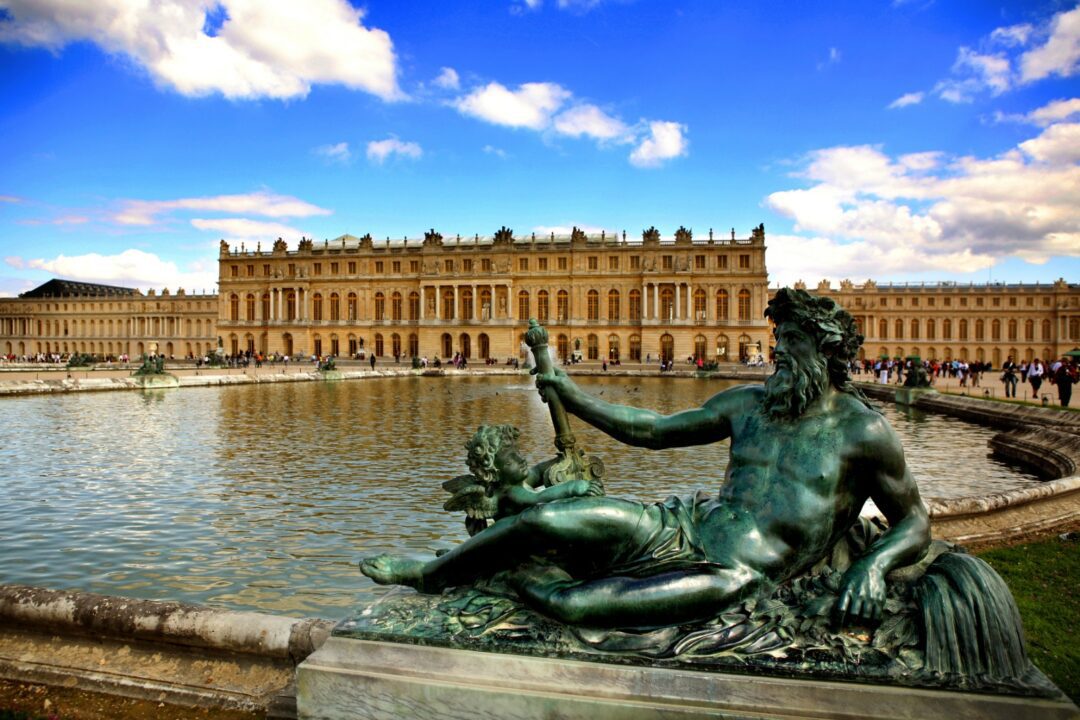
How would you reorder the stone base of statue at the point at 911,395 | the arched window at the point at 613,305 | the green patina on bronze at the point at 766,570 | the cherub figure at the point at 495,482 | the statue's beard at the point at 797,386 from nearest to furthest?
the green patina on bronze at the point at 766,570 → the statue's beard at the point at 797,386 → the cherub figure at the point at 495,482 → the stone base of statue at the point at 911,395 → the arched window at the point at 613,305

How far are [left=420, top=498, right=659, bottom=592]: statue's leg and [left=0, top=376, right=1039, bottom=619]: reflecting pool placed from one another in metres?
2.78

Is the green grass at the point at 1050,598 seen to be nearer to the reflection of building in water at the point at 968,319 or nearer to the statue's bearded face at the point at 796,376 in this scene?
the statue's bearded face at the point at 796,376

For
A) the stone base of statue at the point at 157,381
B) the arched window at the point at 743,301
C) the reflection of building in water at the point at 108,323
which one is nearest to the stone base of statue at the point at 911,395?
the stone base of statue at the point at 157,381

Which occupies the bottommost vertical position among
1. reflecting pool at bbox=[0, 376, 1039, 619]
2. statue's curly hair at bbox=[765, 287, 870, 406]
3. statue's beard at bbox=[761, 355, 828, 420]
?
reflecting pool at bbox=[0, 376, 1039, 619]

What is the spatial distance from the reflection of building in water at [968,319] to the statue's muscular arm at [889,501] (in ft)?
273

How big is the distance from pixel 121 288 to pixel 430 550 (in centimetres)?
11907

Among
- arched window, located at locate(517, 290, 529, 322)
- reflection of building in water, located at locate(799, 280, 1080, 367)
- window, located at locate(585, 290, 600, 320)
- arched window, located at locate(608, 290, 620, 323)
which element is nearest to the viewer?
arched window, located at locate(608, 290, 620, 323)

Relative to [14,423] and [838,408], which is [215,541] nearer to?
[838,408]

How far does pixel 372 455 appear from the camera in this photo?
1155 cm

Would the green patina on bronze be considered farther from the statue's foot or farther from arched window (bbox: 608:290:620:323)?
arched window (bbox: 608:290:620:323)

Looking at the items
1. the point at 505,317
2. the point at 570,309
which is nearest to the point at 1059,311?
the point at 570,309

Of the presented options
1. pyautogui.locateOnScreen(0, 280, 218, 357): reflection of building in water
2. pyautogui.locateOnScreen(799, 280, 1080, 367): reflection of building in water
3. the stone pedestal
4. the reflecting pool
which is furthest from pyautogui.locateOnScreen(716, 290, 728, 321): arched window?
the stone pedestal

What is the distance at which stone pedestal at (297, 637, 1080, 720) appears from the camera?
2.28m

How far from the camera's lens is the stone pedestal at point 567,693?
2.28m
